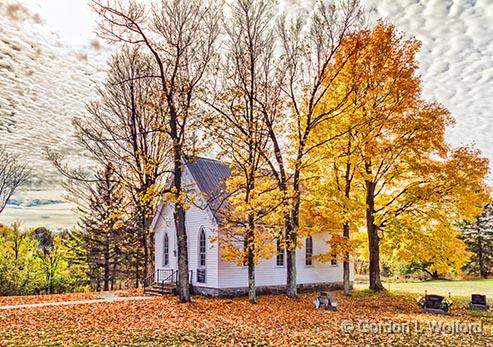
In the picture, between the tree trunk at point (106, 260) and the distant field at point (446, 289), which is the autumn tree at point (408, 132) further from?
the tree trunk at point (106, 260)

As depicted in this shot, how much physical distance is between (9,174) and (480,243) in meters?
43.2

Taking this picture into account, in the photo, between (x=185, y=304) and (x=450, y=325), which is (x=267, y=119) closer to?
(x=185, y=304)

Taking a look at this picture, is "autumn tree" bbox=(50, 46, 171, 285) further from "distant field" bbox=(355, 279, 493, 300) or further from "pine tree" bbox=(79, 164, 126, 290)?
"distant field" bbox=(355, 279, 493, 300)

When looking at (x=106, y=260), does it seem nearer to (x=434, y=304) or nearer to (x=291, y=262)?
(x=291, y=262)

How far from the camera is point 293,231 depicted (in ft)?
65.2

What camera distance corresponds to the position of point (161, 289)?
75.5 ft

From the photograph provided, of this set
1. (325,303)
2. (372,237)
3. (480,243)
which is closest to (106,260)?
(372,237)

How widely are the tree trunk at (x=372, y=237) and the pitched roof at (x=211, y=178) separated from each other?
7938 mm

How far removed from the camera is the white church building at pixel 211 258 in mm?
22000

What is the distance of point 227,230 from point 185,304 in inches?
173

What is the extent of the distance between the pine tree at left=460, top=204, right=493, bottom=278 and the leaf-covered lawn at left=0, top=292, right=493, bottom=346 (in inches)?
1130

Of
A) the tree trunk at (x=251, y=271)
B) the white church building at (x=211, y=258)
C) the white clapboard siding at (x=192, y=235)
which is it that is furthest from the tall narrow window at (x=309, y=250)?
the tree trunk at (x=251, y=271)

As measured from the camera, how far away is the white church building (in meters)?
22.0

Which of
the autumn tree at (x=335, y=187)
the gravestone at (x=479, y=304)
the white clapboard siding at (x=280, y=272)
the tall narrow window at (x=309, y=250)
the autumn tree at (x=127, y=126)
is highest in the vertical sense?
the autumn tree at (x=127, y=126)
